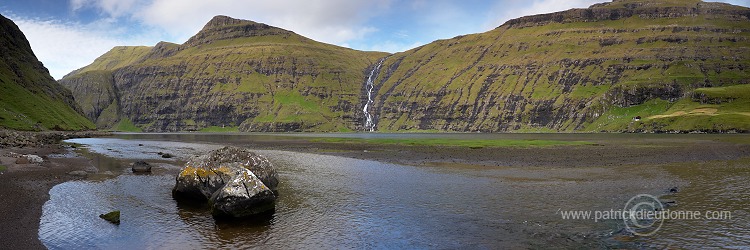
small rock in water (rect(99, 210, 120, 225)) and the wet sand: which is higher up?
the wet sand

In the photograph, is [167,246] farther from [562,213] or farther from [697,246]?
[697,246]

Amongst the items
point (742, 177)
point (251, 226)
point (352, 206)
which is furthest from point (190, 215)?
point (742, 177)

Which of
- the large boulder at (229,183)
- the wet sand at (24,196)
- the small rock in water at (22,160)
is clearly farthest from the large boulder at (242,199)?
the small rock in water at (22,160)

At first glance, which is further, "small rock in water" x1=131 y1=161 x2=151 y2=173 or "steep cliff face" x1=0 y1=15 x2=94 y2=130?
"steep cliff face" x1=0 y1=15 x2=94 y2=130

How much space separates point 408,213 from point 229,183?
12461 mm

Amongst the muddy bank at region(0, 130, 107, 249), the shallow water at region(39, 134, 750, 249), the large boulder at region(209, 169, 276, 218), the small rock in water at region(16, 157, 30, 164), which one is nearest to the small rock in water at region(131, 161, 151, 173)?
the shallow water at region(39, 134, 750, 249)

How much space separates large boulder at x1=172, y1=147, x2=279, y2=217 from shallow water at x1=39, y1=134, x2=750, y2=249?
1190mm

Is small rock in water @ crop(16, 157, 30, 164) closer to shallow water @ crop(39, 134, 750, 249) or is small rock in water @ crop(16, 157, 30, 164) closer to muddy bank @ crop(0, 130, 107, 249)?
muddy bank @ crop(0, 130, 107, 249)

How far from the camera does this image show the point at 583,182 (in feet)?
135

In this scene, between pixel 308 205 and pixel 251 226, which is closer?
pixel 251 226

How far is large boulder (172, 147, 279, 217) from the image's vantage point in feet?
86.3

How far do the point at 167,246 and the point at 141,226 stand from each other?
16.8 ft

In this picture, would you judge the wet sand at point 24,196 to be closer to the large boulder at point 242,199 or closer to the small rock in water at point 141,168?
the small rock in water at point 141,168

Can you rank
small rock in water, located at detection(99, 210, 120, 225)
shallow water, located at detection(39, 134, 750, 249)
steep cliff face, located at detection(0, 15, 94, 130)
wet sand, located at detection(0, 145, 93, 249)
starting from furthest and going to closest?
steep cliff face, located at detection(0, 15, 94, 130), small rock in water, located at detection(99, 210, 120, 225), shallow water, located at detection(39, 134, 750, 249), wet sand, located at detection(0, 145, 93, 249)
